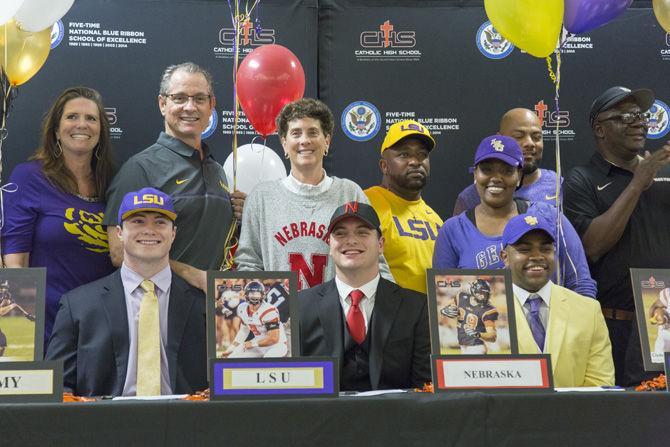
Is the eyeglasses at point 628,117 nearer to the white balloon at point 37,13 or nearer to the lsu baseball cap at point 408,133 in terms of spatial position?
the lsu baseball cap at point 408,133

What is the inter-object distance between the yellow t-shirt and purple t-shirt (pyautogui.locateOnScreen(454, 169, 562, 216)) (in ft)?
1.31

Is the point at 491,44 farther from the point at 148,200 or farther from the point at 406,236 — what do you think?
the point at 148,200

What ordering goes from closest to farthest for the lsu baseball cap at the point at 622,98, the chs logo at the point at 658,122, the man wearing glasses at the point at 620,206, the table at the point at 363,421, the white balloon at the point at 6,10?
the table at the point at 363,421, the white balloon at the point at 6,10, the man wearing glasses at the point at 620,206, the lsu baseball cap at the point at 622,98, the chs logo at the point at 658,122

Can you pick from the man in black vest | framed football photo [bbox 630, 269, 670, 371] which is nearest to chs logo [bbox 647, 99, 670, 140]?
the man in black vest

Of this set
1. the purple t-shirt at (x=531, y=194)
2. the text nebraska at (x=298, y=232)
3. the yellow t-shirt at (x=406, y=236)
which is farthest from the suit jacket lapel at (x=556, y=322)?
the purple t-shirt at (x=531, y=194)

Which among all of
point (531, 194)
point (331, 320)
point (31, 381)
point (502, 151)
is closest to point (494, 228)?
point (502, 151)

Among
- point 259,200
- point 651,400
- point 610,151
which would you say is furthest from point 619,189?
point 651,400

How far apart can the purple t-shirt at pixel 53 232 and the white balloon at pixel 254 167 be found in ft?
2.86

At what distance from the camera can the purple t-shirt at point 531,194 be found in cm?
447

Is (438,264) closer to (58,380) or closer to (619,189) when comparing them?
(619,189)

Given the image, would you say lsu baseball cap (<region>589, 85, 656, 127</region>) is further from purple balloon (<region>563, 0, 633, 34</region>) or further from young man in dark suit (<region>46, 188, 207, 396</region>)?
young man in dark suit (<region>46, 188, 207, 396</region>)

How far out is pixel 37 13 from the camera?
11.9 feet

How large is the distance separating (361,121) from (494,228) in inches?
59.9

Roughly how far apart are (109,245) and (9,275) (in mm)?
1289
